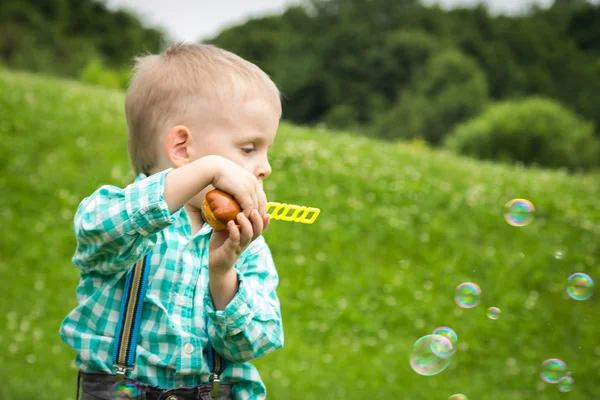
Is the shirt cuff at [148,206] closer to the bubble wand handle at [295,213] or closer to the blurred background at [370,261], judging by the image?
the bubble wand handle at [295,213]

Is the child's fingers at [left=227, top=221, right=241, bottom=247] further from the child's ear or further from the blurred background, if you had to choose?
the blurred background

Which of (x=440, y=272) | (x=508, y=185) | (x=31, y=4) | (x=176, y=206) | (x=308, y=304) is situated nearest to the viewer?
(x=176, y=206)

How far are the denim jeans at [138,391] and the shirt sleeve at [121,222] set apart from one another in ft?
1.07

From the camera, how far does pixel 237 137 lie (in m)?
1.92

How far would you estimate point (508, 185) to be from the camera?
9875 millimetres

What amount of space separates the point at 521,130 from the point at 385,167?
10.5m

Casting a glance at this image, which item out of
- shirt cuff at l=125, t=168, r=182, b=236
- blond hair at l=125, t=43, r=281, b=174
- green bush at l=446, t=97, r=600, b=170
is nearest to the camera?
shirt cuff at l=125, t=168, r=182, b=236

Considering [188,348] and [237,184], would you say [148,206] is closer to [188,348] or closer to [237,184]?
[237,184]

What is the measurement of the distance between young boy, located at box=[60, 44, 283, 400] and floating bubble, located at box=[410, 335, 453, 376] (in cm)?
157

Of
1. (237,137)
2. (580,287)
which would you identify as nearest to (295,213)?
(237,137)

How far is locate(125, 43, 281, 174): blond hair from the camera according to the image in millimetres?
1962

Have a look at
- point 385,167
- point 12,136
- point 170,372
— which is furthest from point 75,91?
point 170,372

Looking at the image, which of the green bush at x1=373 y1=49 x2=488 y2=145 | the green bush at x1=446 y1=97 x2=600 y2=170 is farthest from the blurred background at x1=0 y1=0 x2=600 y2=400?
the green bush at x1=373 y1=49 x2=488 y2=145

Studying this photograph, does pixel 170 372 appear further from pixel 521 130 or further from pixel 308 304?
pixel 521 130
